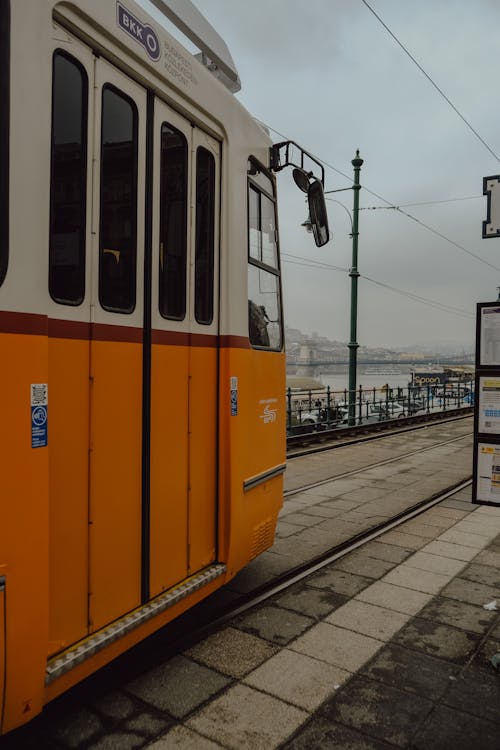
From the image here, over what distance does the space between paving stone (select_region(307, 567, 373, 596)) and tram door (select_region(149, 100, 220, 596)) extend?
1.42 meters

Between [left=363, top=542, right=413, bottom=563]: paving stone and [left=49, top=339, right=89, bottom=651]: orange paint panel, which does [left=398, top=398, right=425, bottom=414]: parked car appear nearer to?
[left=363, top=542, right=413, bottom=563]: paving stone

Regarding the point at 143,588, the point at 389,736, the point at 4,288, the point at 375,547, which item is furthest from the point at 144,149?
the point at 375,547

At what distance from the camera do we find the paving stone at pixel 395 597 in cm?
435

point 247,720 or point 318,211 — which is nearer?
point 247,720

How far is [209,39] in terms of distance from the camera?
384 cm

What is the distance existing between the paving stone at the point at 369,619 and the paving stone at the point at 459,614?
0.22 meters

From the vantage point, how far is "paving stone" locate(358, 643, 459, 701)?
10.7 feet

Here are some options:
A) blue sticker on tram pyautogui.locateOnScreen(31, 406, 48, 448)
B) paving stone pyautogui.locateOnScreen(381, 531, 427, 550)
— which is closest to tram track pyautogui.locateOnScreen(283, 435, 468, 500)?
paving stone pyautogui.locateOnScreen(381, 531, 427, 550)

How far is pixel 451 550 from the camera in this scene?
5.73m

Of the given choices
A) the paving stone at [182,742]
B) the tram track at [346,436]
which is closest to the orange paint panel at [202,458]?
the paving stone at [182,742]

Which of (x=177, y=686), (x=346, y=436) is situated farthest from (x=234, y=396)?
(x=346, y=436)

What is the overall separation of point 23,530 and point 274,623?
235 cm

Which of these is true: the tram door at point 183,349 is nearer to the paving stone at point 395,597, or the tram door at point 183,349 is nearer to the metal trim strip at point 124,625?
the metal trim strip at point 124,625

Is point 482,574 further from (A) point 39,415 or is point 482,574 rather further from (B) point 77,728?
(A) point 39,415
